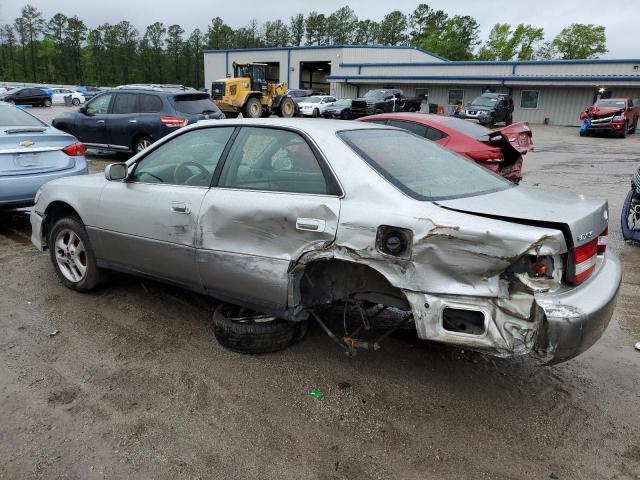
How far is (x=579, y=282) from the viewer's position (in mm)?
2566

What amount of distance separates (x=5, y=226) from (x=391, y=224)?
6078 mm

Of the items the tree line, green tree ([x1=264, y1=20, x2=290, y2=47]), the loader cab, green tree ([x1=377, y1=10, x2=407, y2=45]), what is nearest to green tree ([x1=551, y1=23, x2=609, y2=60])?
the tree line

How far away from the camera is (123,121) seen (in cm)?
1124

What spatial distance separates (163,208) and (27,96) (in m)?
43.8

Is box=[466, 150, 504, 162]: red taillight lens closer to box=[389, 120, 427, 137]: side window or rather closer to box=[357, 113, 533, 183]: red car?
box=[357, 113, 533, 183]: red car

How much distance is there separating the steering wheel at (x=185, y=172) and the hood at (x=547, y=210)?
175 cm

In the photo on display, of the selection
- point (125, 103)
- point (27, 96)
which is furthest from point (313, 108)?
point (27, 96)

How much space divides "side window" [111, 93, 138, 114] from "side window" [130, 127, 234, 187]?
325 inches

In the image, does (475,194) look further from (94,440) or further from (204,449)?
(94,440)

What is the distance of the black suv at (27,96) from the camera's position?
38.7m

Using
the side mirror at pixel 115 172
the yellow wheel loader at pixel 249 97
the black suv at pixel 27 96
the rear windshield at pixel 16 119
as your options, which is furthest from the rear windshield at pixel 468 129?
the black suv at pixel 27 96

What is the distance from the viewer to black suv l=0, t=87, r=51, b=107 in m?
38.7

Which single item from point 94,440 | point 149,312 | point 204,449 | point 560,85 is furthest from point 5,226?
point 560,85

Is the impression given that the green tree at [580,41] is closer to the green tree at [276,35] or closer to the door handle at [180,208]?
the green tree at [276,35]
